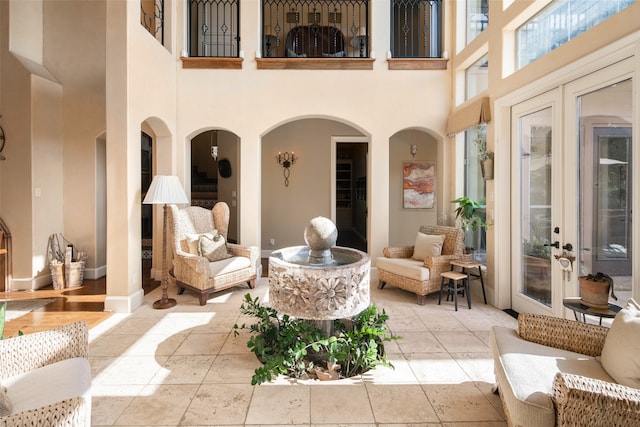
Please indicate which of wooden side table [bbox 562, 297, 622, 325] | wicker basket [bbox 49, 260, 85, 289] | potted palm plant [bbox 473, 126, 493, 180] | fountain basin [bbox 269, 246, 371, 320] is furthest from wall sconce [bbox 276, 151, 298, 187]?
wooden side table [bbox 562, 297, 622, 325]

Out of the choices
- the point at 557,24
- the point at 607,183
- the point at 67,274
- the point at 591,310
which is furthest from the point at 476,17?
the point at 67,274

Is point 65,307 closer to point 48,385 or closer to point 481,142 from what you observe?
point 48,385

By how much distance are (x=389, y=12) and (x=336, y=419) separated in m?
5.62

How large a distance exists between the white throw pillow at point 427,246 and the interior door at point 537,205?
0.88m

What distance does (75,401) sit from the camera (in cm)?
132

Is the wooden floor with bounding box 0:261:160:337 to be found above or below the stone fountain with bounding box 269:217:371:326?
below

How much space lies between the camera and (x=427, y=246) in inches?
184

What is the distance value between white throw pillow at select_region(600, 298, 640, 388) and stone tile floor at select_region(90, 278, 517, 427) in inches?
27.7

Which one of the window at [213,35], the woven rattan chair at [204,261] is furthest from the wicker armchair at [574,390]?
the window at [213,35]

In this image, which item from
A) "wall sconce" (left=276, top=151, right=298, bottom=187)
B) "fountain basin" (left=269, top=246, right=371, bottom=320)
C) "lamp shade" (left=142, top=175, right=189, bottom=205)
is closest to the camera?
"fountain basin" (left=269, top=246, right=371, bottom=320)

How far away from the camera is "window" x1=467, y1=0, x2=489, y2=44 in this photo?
15.2 ft

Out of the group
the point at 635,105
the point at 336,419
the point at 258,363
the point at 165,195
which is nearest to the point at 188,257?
the point at 165,195

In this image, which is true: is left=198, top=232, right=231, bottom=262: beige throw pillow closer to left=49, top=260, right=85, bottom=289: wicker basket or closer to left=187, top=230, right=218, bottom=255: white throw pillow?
left=187, top=230, right=218, bottom=255: white throw pillow

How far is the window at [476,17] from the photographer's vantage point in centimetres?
463
